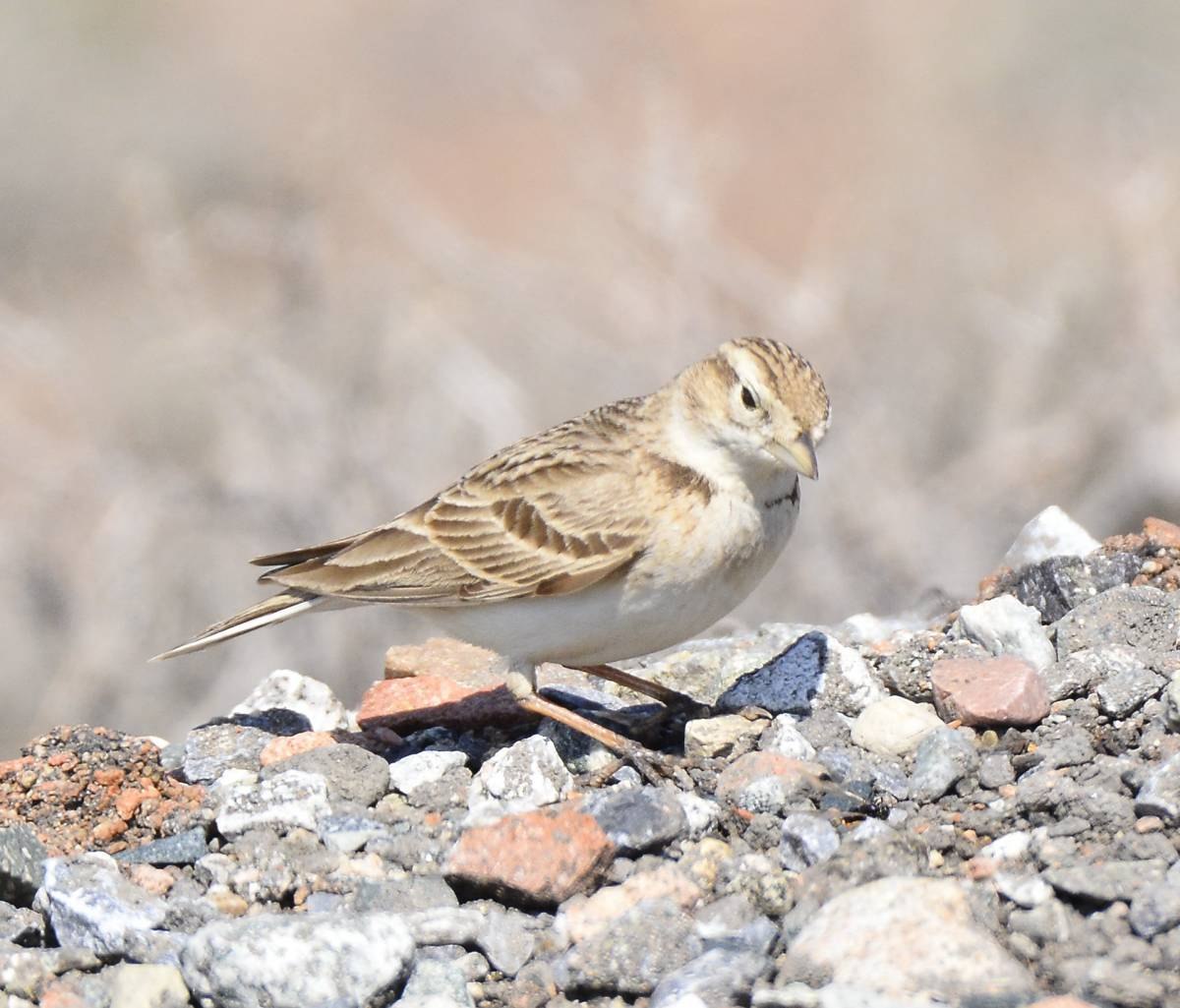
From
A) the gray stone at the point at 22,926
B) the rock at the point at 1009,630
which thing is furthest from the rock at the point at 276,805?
the rock at the point at 1009,630

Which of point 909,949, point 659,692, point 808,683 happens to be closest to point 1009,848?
point 909,949

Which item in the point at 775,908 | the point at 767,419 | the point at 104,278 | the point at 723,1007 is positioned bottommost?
the point at 723,1007

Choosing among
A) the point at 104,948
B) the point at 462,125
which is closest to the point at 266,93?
the point at 462,125

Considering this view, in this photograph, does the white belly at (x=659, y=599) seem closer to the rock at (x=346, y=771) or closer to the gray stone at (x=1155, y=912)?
the rock at (x=346, y=771)

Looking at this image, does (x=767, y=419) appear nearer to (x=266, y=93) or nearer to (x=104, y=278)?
(x=104, y=278)

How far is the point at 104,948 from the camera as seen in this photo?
4254 mm

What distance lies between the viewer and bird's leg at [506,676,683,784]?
5117 mm

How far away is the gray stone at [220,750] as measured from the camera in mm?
5512

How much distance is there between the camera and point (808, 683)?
5.49 m

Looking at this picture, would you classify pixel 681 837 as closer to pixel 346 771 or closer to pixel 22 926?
pixel 346 771

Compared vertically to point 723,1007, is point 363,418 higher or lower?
higher

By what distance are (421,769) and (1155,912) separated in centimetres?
230

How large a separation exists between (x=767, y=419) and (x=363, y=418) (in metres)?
5.94

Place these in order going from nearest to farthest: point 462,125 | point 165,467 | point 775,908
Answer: point 775,908
point 165,467
point 462,125
